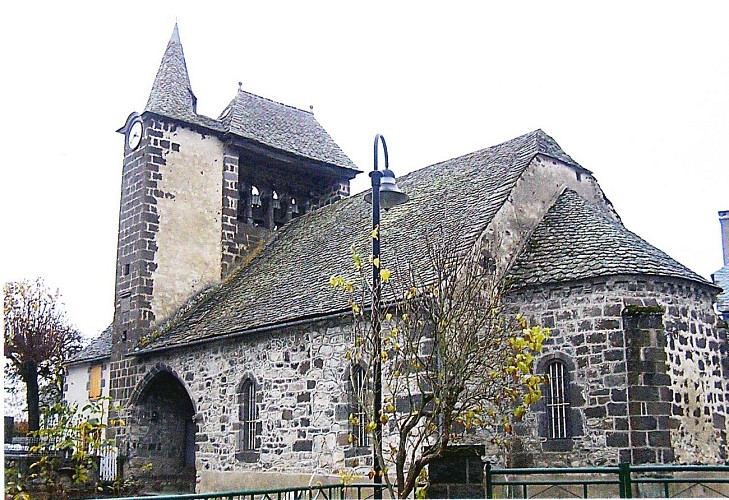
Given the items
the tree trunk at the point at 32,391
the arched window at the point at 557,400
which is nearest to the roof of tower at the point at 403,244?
the arched window at the point at 557,400

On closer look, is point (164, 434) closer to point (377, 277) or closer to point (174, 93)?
point (174, 93)

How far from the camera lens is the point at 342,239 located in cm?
2016

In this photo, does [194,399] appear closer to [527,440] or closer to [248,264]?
[248,264]

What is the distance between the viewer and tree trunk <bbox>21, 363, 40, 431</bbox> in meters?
22.5

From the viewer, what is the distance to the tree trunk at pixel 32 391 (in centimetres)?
2255

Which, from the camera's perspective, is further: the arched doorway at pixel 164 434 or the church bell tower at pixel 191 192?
the church bell tower at pixel 191 192

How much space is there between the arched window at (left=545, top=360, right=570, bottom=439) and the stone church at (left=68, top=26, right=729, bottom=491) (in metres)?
0.02

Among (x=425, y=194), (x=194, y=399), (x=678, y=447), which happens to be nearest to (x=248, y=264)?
(x=194, y=399)

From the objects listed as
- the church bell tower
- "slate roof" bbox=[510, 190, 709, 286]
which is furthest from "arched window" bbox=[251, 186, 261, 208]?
"slate roof" bbox=[510, 190, 709, 286]

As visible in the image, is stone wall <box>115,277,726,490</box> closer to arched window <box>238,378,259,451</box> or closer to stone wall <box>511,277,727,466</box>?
stone wall <box>511,277,727,466</box>

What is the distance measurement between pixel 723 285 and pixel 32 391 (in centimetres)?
1877

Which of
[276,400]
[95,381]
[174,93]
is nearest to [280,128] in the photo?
[174,93]

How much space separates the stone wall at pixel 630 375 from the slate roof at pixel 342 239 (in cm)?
224

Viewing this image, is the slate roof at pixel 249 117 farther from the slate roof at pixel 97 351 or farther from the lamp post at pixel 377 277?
the lamp post at pixel 377 277
